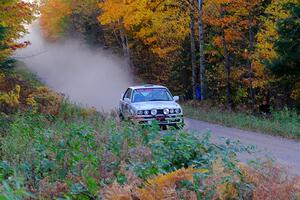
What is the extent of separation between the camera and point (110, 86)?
4941 cm

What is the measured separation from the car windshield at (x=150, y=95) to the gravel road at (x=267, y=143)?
231 centimetres

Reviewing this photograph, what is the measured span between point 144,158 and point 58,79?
170 ft

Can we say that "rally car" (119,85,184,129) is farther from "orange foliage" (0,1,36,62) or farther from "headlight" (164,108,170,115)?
"orange foliage" (0,1,36,62)

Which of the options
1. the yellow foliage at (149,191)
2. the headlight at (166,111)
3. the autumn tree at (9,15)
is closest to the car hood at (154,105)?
the headlight at (166,111)

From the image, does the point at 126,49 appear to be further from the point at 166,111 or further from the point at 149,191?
the point at 149,191

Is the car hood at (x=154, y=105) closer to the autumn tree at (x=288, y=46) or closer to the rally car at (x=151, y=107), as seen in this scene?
the rally car at (x=151, y=107)

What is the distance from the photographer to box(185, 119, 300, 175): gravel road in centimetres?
1259

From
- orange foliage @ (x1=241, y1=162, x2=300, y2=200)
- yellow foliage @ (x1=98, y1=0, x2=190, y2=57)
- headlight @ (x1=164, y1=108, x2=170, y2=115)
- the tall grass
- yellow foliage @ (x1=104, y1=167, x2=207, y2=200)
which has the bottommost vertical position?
the tall grass

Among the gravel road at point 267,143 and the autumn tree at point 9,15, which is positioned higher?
the autumn tree at point 9,15

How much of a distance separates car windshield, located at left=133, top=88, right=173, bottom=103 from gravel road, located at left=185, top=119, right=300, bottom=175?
91.1 inches

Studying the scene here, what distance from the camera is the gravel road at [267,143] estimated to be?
12.6 metres

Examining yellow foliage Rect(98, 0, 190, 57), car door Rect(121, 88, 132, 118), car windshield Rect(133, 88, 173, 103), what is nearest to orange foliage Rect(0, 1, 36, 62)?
car door Rect(121, 88, 132, 118)

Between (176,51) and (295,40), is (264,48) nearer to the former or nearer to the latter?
(295,40)

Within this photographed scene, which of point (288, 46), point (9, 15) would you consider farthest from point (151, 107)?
point (288, 46)
